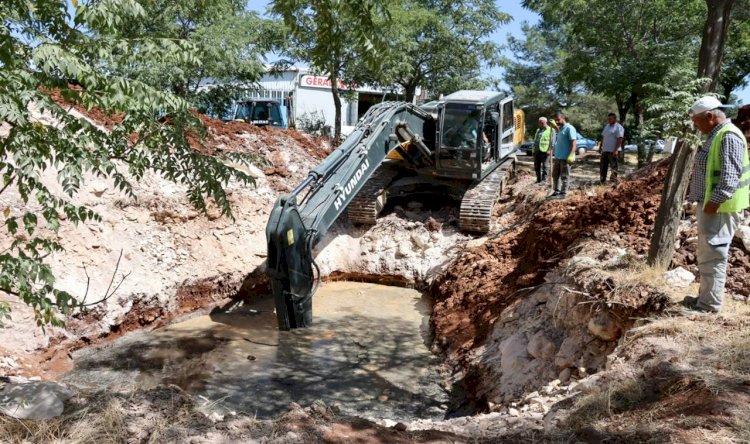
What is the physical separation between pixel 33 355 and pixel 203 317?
253 cm

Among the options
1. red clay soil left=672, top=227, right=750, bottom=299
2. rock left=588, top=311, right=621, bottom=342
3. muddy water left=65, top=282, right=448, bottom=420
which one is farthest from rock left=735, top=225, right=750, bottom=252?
muddy water left=65, top=282, right=448, bottom=420

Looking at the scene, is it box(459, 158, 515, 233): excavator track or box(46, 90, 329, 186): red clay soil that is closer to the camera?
box(459, 158, 515, 233): excavator track

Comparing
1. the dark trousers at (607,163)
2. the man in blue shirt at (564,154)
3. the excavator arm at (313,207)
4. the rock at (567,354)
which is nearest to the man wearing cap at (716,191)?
the rock at (567,354)

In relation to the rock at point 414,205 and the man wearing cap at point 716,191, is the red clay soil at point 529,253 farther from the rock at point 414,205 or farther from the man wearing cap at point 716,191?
the rock at point 414,205

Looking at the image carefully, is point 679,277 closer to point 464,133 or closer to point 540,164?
point 464,133

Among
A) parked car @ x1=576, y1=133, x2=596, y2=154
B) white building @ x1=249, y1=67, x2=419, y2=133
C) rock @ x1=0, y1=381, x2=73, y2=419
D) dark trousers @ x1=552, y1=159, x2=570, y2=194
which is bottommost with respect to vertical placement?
rock @ x1=0, y1=381, x2=73, y2=419

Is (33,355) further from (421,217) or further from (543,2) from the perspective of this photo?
(543,2)

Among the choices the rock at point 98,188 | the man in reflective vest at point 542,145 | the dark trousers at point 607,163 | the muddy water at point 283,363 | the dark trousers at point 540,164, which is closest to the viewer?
the muddy water at point 283,363

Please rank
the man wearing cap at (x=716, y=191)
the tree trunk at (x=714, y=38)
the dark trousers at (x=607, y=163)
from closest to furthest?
the man wearing cap at (x=716, y=191), the tree trunk at (x=714, y=38), the dark trousers at (x=607, y=163)

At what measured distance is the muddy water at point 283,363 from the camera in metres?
6.45

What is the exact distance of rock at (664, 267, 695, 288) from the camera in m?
5.53

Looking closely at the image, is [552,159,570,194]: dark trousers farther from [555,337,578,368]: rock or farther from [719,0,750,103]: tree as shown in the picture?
[555,337,578,368]: rock

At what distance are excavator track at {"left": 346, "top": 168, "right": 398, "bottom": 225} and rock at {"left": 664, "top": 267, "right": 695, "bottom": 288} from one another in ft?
21.7

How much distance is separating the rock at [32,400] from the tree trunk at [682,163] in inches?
204
